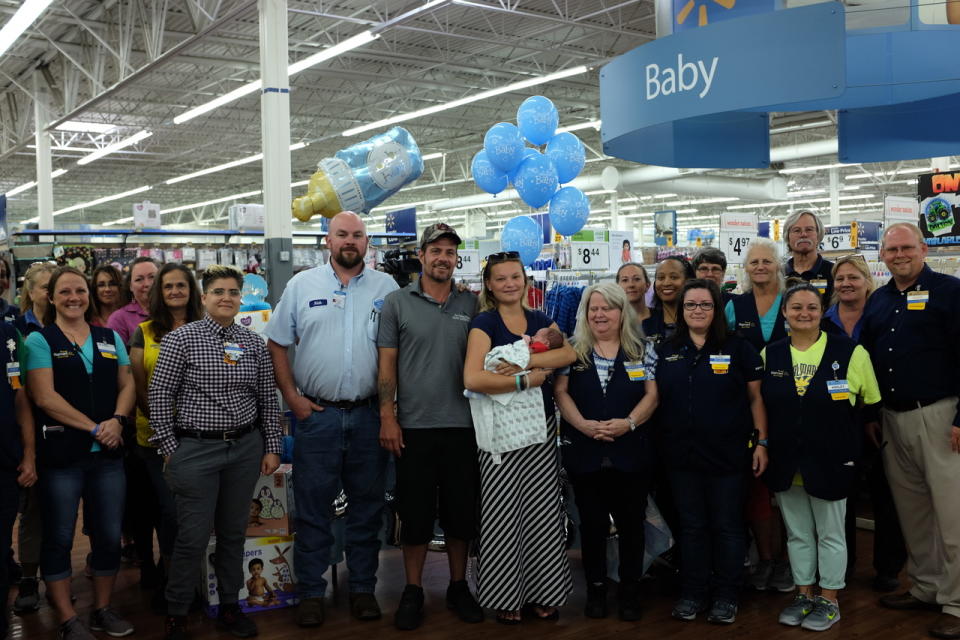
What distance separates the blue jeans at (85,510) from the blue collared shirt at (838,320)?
3.12m

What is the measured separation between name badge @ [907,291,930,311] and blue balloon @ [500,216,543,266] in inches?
201

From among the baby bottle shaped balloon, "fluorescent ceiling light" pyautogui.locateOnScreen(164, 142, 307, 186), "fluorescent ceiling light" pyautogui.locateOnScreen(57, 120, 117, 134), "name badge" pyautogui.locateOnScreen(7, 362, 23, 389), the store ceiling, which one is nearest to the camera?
"name badge" pyautogui.locateOnScreen(7, 362, 23, 389)

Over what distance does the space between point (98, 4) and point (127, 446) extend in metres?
9.72

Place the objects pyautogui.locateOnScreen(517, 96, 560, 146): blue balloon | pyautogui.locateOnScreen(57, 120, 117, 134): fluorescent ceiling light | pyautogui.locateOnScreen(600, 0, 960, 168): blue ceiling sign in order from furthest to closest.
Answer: pyautogui.locateOnScreen(57, 120, 117, 134): fluorescent ceiling light, pyautogui.locateOnScreen(517, 96, 560, 146): blue balloon, pyautogui.locateOnScreen(600, 0, 960, 168): blue ceiling sign

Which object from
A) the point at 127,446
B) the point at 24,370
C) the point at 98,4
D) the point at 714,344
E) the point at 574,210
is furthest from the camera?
the point at 98,4

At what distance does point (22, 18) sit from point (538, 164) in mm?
5506

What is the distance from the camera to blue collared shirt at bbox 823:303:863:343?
12.1 feet

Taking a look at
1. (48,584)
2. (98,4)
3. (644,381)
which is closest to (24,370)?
(48,584)

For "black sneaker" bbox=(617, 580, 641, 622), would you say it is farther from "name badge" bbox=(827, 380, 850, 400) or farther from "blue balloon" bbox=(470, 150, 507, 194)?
"blue balloon" bbox=(470, 150, 507, 194)

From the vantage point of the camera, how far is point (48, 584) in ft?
10.0

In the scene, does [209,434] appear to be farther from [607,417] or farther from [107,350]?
[607,417]

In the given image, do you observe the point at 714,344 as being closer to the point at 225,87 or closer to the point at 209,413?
the point at 209,413

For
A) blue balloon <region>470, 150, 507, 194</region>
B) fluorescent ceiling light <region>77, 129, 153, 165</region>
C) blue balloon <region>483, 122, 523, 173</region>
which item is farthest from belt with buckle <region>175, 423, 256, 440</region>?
fluorescent ceiling light <region>77, 129, 153, 165</region>

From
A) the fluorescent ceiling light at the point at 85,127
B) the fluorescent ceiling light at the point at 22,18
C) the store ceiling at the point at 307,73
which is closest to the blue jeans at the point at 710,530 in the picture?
the store ceiling at the point at 307,73
